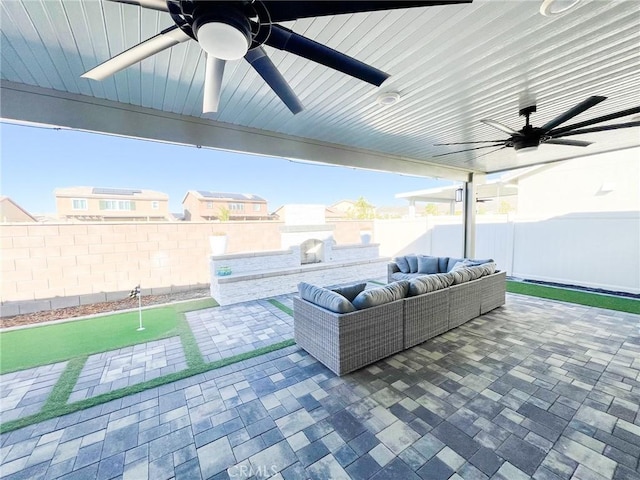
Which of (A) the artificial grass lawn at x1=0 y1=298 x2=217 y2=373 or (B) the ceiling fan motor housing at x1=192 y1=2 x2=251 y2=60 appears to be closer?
(B) the ceiling fan motor housing at x1=192 y1=2 x2=251 y2=60

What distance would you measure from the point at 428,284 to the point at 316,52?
2992 millimetres

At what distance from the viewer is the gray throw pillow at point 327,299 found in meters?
2.79

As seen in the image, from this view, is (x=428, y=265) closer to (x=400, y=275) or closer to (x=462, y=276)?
(x=400, y=275)

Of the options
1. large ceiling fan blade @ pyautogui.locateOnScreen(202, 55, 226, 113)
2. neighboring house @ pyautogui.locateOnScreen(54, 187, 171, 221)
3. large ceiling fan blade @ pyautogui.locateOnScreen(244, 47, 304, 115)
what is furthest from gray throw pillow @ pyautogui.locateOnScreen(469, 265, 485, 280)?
neighboring house @ pyautogui.locateOnScreen(54, 187, 171, 221)

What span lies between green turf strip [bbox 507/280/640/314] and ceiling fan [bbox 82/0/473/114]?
19.9 ft

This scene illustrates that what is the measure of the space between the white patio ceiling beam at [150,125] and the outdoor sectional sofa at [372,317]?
228cm

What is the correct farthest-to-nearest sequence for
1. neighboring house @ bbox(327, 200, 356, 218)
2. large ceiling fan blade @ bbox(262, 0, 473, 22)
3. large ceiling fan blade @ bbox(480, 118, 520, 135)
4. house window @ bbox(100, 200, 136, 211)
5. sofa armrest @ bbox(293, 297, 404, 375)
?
neighboring house @ bbox(327, 200, 356, 218)
house window @ bbox(100, 200, 136, 211)
large ceiling fan blade @ bbox(480, 118, 520, 135)
sofa armrest @ bbox(293, 297, 404, 375)
large ceiling fan blade @ bbox(262, 0, 473, 22)

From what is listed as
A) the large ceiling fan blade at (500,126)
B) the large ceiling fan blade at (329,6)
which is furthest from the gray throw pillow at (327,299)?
the large ceiling fan blade at (500,126)

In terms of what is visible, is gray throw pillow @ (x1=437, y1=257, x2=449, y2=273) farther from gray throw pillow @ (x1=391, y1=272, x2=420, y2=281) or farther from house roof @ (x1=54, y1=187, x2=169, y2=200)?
house roof @ (x1=54, y1=187, x2=169, y2=200)

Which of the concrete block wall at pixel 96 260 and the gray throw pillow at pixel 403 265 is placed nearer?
the concrete block wall at pixel 96 260

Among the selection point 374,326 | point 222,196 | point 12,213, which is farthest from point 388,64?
point 222,196

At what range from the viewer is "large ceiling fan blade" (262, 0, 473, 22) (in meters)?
1.19

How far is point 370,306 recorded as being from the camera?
115 inches

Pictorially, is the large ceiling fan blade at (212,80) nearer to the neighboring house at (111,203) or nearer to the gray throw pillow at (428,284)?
the gray throw pillow at (428,284)
